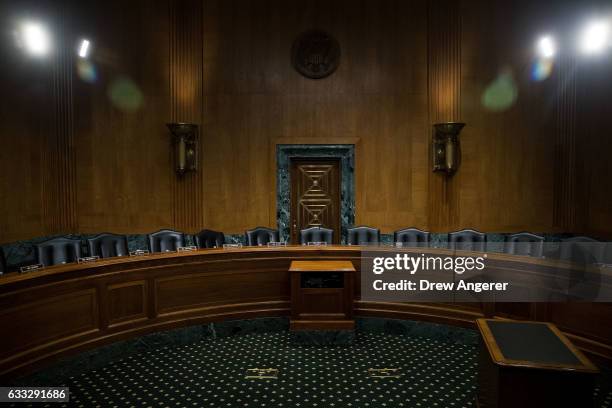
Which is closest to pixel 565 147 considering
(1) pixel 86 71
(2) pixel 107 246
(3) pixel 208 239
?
(3) pixel 208 239

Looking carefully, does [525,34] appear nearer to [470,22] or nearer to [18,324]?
[470,22]

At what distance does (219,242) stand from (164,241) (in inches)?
28.7

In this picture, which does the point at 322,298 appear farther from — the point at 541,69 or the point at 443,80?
the point at 541,69

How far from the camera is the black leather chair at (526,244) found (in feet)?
17.3

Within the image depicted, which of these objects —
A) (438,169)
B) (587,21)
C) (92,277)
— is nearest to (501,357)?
(92,277)

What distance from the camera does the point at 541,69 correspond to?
7.44 meters

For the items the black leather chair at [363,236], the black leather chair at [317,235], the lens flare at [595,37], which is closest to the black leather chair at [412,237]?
the black leather chair at [363,236]

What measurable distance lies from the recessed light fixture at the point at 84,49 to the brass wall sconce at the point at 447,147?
6.27 m

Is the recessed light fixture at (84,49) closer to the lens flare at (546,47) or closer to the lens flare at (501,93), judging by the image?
the lens flare at (501,93)

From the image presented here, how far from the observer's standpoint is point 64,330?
3752mm

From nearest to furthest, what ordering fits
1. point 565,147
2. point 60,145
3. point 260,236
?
point 260,236 < point 60,145 < point 565,147

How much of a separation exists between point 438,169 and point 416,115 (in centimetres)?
109

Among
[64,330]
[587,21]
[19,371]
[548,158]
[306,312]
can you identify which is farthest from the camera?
[548,158]

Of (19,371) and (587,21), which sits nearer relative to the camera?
(19,371)
